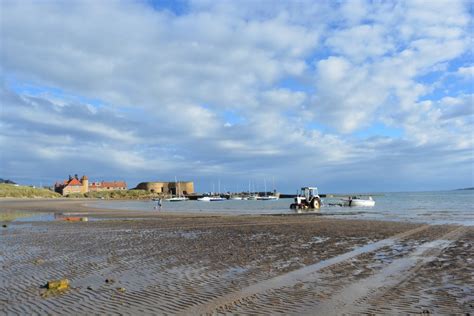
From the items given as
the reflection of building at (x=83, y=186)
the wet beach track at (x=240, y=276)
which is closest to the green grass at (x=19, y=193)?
the reflection of building at (x=83, y=186)

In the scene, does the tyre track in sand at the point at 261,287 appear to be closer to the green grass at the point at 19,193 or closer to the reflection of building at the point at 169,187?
the green grass at the point at 19,193

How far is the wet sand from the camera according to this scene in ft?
25.2

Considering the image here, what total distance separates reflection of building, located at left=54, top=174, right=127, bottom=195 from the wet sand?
16218 centimetres

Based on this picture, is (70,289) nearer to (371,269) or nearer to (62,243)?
(371,269)

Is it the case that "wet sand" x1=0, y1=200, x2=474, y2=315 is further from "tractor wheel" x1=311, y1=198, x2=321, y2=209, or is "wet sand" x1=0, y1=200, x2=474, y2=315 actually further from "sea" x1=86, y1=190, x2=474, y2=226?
"tractor wheel" x1=311, y1=198, x2=321, y2=209

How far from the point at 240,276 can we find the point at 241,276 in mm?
26

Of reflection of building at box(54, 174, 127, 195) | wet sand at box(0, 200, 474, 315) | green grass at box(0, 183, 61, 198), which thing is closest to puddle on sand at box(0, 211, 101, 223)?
wet sand at box(0, 200, 474, 315)

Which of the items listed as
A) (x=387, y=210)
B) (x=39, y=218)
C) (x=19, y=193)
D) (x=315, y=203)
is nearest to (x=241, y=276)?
(x=39, y=218)

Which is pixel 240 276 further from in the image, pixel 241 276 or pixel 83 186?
pixel 83 186

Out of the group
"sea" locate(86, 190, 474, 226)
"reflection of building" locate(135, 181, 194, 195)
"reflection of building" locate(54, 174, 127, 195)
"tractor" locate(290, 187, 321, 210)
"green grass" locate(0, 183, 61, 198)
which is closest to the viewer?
"sea" locate(86, 190, 474, 226)

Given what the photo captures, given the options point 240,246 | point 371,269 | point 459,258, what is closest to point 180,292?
point 371,269

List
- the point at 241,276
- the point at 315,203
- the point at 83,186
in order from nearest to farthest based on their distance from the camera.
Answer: the point at 241,276 < the point at 315,203 < the point at 83,186

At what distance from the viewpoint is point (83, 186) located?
568ft

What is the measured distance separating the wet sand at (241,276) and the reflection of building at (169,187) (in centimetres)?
17498
